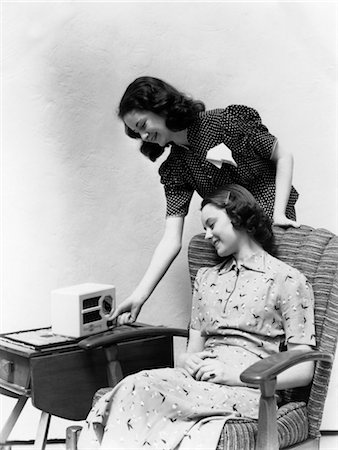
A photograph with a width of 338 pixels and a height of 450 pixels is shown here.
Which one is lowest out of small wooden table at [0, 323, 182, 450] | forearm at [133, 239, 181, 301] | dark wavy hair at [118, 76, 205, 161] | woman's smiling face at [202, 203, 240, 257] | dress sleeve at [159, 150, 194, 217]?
small wooden table at [0, 323, 182, 450]

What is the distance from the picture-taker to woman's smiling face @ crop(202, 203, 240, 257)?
2291 millimetres

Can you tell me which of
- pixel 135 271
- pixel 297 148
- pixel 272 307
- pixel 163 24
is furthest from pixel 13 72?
pixel 272 307

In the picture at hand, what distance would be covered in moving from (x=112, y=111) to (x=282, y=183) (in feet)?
3.06

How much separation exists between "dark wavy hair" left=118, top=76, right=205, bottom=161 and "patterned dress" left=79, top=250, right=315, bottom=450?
529 millimetres

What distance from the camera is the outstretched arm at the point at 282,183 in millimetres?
2434

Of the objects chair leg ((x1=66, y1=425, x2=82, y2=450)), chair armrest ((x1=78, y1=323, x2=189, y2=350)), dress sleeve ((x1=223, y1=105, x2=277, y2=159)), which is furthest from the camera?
dress sleeve ((x1=223, y1=105, x2=277, y2=159))

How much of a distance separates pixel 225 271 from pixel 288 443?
62 centimetres

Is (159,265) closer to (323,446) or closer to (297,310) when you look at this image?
(297,310)

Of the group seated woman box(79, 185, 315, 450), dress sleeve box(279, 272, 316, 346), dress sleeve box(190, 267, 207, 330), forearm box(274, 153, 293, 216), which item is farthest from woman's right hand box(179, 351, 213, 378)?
forearm box(274, 153, 293, 216)

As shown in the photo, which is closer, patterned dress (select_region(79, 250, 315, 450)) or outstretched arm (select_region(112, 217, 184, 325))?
patterned dress (select_region(79, 250, 315, 450))

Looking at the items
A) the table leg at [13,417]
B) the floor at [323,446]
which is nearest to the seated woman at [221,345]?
the table leg at [13,417]

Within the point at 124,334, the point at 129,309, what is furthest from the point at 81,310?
the point at 129,309

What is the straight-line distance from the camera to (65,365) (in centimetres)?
219

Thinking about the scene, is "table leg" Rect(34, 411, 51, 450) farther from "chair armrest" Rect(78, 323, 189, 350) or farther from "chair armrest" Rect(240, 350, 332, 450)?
"chair armrest" Rect(240, 350, 332, 450)
